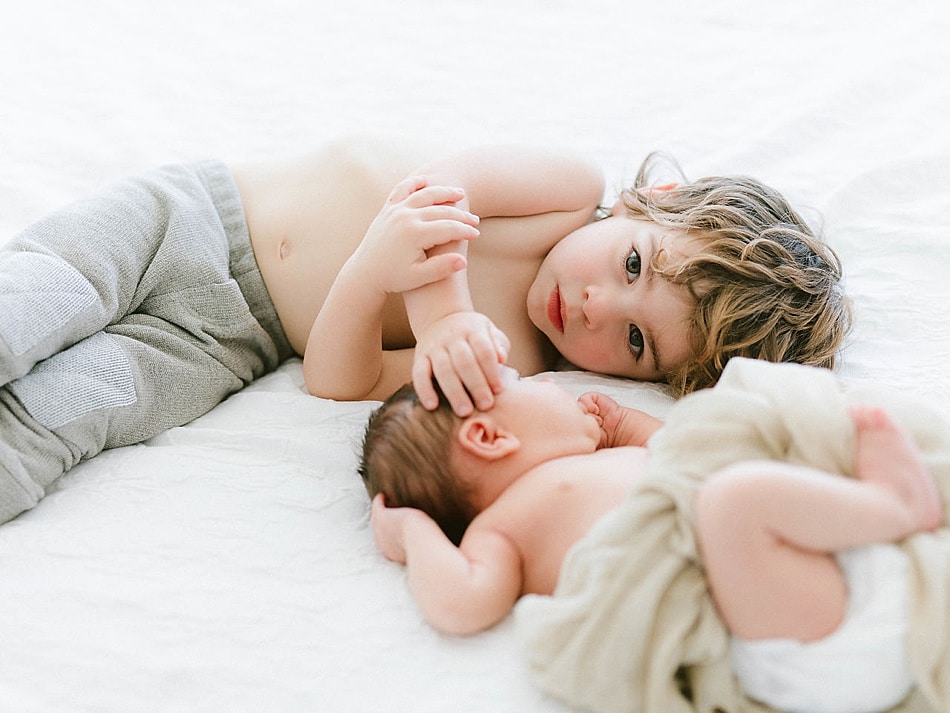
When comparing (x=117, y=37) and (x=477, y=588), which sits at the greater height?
(x=117, y=37)

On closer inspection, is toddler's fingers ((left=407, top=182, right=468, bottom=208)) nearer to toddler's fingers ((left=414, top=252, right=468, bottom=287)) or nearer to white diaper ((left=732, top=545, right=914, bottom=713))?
toddler's fingers ((left=414, top=252, right=468, bottom=287))

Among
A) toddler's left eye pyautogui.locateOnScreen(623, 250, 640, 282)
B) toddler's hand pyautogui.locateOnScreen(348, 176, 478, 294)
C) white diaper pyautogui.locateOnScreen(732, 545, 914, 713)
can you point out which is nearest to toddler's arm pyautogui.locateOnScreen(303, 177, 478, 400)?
toddler's hand pyautogui.locateOnScreen(348, 176, 478, 294)

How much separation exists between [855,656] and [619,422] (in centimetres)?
46

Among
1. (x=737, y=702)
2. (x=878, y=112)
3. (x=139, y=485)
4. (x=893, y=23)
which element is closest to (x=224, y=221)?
(x=139, y=485)

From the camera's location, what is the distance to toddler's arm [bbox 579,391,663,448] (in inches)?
45.8

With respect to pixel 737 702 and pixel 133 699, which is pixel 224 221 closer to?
pixel 133 699

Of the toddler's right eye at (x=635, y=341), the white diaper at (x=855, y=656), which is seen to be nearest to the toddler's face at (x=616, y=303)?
the toddler's right eye at (x=635, y=341)

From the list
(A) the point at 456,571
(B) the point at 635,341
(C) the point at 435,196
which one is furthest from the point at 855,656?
(C) the point at 435,196

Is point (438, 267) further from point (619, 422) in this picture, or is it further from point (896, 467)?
point (896, 467)

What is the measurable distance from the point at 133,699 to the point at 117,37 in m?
1.52

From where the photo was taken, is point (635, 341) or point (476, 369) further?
point (635, 341)

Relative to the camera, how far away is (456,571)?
3.03 feet

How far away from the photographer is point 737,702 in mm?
811

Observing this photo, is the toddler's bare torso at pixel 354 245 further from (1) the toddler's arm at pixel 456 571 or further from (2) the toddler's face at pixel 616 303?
(1) the toddler's arm at pixel 456 571
